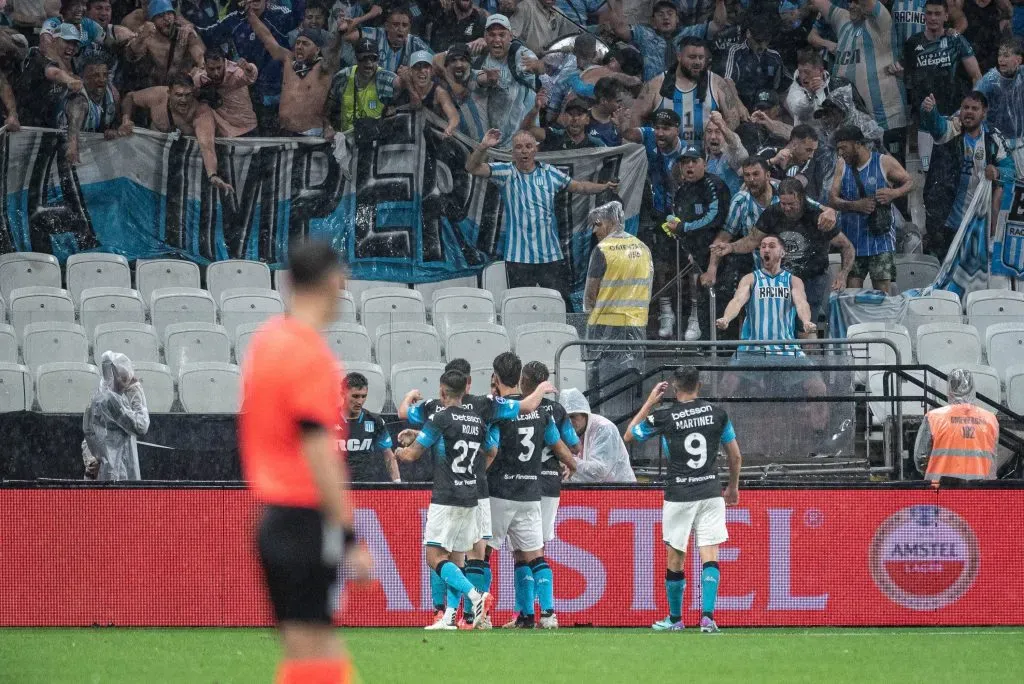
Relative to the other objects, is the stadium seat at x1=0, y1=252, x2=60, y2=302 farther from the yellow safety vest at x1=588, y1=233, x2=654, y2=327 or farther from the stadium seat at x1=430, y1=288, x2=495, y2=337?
the yellow safety vest at x1=588, y1=233, x2=654, y2=327

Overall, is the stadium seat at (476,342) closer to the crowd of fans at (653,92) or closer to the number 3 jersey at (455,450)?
the crowd of fans at (653,92)

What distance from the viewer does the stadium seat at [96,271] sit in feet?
50.4

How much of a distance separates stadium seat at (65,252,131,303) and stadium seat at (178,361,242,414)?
2.08 metres

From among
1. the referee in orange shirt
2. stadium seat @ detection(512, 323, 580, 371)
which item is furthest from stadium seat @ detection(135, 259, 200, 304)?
the referee in orange shirt

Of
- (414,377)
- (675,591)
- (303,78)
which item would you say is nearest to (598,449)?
(675,591)

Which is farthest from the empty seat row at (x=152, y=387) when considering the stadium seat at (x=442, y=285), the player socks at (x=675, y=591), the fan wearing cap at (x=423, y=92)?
the player socks at (x=675, y=591)

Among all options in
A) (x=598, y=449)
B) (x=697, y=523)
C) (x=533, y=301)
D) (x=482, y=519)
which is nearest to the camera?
(x=697, y=523)

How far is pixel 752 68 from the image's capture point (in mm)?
17000

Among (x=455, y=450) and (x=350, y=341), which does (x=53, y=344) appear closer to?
(x=350, y=341)

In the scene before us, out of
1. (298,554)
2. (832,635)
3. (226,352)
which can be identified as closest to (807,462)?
(832,635)

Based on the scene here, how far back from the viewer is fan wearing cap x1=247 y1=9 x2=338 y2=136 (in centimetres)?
1627

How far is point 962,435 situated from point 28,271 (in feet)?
30.8

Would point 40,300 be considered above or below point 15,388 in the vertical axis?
above

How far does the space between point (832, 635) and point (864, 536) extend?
108 centimetres
